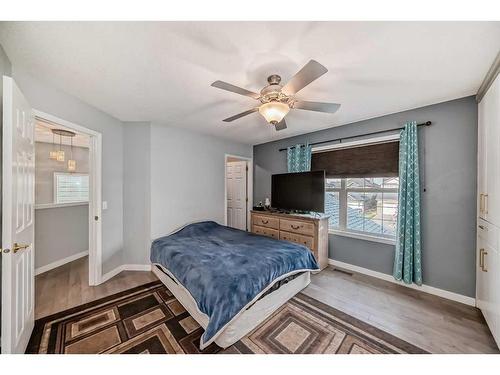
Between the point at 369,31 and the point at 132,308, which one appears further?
the point at 132,308

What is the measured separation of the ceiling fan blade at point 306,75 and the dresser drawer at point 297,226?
2142mm

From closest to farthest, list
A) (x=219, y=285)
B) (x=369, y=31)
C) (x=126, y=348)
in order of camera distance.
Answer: (x=369, y=31), (x=126, y=348), (x=219, y=285)

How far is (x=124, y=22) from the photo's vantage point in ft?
4.00

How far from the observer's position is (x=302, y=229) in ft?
10.5

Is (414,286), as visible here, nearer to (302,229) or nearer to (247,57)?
(302,229)

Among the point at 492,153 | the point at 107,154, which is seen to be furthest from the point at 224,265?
the point at 492,153

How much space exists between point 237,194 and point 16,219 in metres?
3.81

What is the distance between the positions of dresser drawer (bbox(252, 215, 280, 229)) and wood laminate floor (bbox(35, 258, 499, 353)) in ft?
3.49

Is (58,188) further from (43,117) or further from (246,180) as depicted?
(246,180)

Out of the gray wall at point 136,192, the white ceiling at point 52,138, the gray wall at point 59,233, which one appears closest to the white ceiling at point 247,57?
the gray wall at point 136,192

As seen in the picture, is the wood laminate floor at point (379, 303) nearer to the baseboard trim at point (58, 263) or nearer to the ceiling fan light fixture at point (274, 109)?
the baseboard trim at point (58, 263)

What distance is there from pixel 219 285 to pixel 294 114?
2.38 meters
